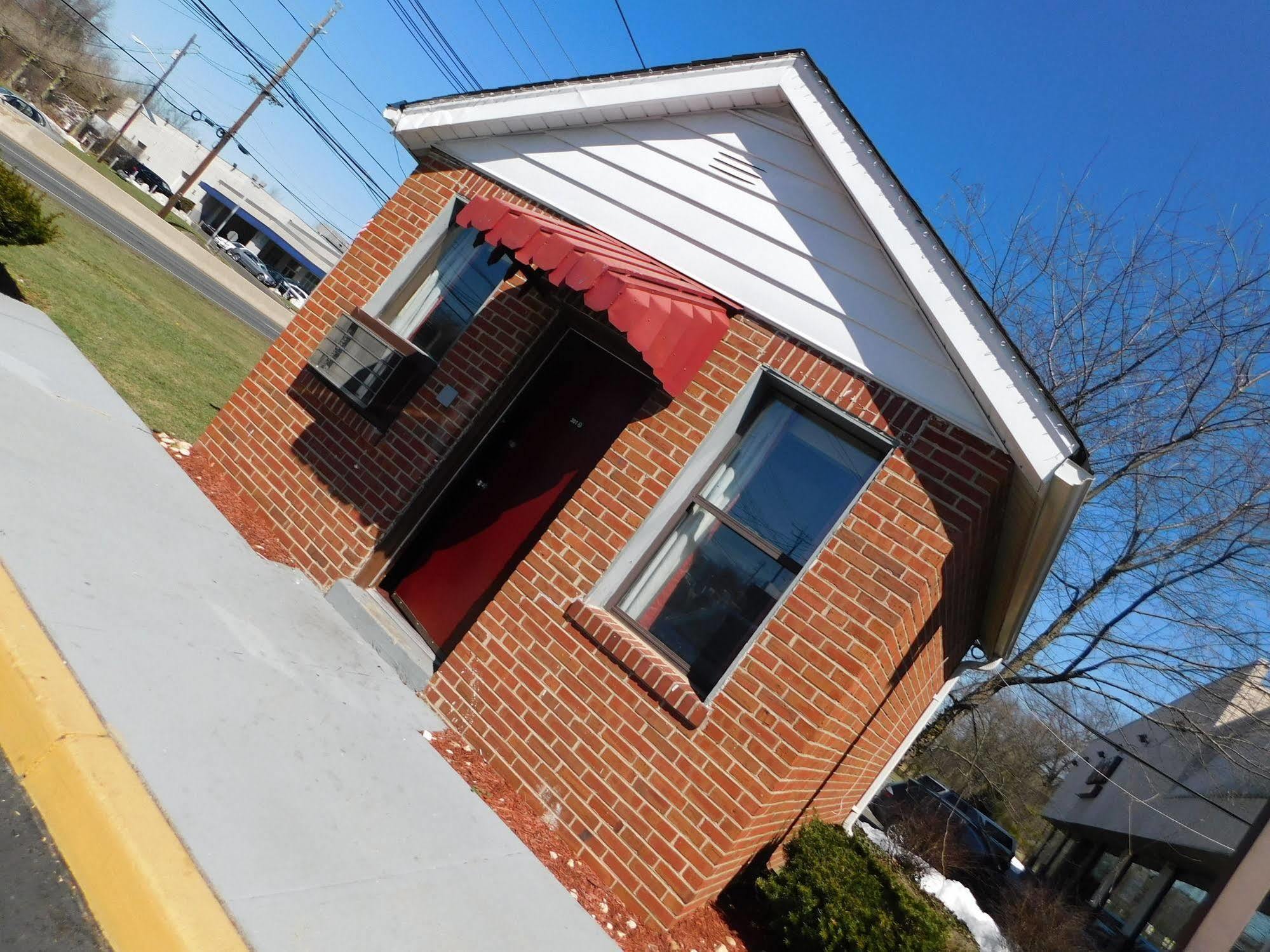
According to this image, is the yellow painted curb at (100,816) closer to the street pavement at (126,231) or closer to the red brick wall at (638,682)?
the red brick wall at (638,682)

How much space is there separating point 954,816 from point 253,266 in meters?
46.9

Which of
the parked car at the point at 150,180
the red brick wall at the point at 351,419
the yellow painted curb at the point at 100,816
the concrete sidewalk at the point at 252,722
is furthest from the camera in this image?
the parked car at the point at 150,180

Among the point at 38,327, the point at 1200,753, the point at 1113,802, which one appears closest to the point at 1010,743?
the point at 1113,802

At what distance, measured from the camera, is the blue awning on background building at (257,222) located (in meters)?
61.0

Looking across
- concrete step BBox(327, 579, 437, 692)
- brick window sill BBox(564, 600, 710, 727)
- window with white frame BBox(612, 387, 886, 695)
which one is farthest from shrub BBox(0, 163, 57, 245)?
window with white frame BBox(612, 387, 886, 695)

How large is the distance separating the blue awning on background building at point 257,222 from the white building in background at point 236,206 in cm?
5

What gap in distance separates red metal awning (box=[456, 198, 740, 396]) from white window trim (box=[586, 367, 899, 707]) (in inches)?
14.9

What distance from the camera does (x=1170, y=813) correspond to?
64.6 feet

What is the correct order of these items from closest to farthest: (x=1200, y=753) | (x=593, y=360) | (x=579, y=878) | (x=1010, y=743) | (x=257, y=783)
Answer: (x=257, y=783)
(x=579, y=878)
(x=593, y=360)
(x=1200, y=753)
(x=1010, y=743)

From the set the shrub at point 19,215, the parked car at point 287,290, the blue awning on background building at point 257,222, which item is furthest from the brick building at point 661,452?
the blue awning on background building at point 257,222

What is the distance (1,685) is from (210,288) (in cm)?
2792

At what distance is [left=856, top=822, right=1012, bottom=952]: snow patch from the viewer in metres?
8.74

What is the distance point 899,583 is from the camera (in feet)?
14.9

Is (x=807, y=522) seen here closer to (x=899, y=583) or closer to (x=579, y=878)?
(x=899, y=583)
